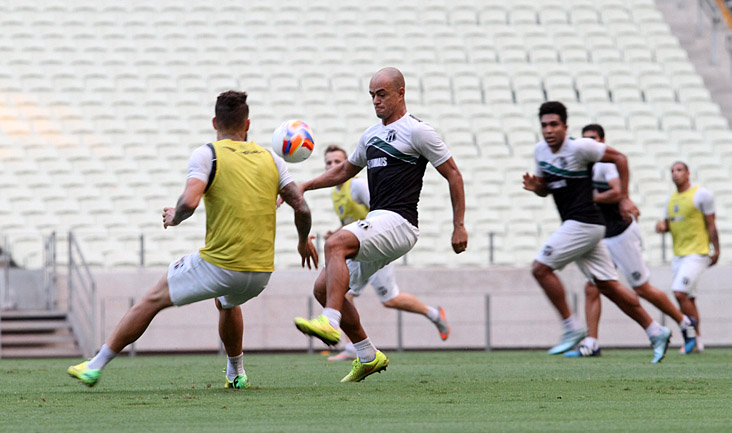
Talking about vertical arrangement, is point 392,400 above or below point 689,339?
above

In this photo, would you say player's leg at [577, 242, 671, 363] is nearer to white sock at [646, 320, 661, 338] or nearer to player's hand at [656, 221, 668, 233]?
white sock at [646, 320, 661, 338]

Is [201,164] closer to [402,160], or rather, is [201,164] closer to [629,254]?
[402,160]

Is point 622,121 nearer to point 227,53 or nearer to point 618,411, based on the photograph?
point 227,53

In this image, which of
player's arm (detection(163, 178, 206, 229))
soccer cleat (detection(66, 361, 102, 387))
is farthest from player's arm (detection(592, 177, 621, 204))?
soccer cleat (detection(66, 361, 102, 387))

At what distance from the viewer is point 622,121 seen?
18.7m

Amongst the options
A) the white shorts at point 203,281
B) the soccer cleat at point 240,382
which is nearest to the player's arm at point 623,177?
the soccer cleat at point 240,382

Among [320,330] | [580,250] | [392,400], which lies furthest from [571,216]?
[392,400]

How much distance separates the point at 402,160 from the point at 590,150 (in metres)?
3.05

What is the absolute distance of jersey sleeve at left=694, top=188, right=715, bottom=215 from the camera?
40.1 ft

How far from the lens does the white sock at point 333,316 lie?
20.8 ft

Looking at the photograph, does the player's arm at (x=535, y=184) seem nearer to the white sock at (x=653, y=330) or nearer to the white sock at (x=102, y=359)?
the white sock at (x=653, y=330)

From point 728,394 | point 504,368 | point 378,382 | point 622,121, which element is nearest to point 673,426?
point 728,394

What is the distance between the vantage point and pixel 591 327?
11.4 m

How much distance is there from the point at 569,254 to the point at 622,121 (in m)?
9.31
